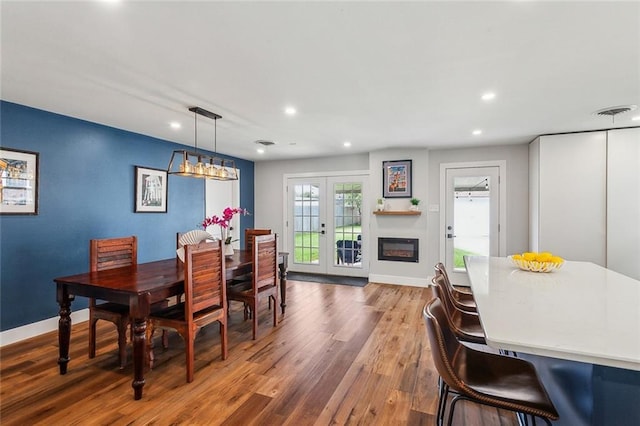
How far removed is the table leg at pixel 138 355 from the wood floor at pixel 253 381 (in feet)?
0.32

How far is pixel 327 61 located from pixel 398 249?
4007mm

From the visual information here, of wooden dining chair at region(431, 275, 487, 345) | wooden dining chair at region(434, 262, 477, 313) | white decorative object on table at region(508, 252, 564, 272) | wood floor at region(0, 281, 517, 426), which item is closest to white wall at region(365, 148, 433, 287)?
wood floor at region(0, 281, 517, 426)

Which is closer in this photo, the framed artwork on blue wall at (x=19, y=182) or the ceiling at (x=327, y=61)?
the ceiling at (x=327, y=61)

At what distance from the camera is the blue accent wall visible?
3162mm

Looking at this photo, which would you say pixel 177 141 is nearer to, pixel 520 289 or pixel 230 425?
pixel 230 425

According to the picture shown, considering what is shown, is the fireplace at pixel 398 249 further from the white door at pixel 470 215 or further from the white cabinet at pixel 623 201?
the white cabinet at pixel 623 201

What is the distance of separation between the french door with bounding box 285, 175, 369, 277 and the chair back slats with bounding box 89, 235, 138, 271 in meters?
3.75

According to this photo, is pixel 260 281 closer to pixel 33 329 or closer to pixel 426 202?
pixel 33 329

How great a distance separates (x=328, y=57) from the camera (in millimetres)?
2182

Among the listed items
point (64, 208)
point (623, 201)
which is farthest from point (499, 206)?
point (64, 208)

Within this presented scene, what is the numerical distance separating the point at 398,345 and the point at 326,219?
359cm

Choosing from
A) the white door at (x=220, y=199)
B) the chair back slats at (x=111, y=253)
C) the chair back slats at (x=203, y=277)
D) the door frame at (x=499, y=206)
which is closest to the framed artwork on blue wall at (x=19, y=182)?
the chair back slats at (x=111, y=253)

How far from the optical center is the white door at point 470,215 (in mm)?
5227

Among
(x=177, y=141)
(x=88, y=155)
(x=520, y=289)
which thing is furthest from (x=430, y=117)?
(x=88, y=155)
